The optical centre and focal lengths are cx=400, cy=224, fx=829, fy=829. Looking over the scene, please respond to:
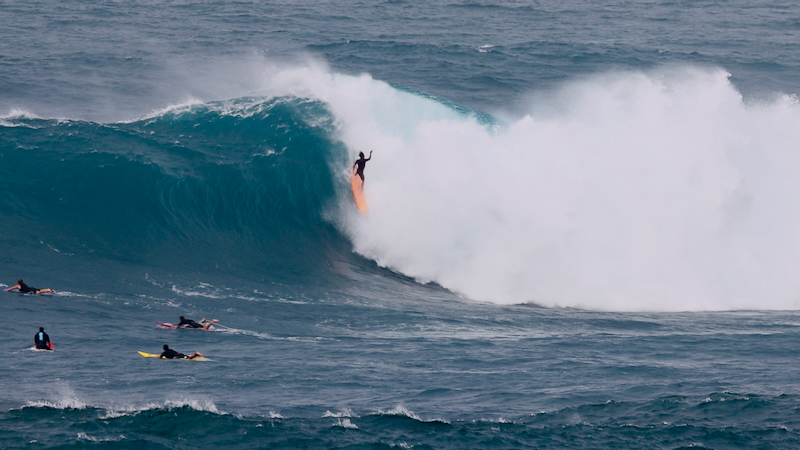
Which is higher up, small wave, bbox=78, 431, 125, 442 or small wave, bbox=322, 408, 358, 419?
small wave, bbox=322, 408, 358, 419

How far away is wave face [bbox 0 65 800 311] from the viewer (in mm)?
29047

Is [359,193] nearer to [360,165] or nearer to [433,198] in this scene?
[360,165]

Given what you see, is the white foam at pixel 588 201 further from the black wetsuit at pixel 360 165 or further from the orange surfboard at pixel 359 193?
the black wetsuit at pixel 360 165

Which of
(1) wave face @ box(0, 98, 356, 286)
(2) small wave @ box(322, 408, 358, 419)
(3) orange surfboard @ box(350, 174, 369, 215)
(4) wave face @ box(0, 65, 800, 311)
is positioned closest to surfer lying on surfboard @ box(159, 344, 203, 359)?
(2) small wave @ box(322, 408, 358, 419)

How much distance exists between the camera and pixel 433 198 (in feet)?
105

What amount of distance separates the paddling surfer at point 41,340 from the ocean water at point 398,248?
29cm

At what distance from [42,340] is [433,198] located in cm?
1563

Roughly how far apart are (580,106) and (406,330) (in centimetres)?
2094

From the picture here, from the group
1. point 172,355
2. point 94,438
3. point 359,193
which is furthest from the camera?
point 359,193

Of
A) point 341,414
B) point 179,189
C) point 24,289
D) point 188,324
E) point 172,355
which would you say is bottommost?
point 341,414

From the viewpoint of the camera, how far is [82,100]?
134ft

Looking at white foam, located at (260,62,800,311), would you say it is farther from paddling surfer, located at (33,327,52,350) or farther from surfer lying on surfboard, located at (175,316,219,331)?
paddling surfer, located at (33,327,52,350)

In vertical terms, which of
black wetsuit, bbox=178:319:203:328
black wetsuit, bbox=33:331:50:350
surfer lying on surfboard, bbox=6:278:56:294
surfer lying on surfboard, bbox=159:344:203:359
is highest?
surfer lying on surfboard, bbox=6:278:56:294

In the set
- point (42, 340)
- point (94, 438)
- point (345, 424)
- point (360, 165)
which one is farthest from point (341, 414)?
point (360, 165)
